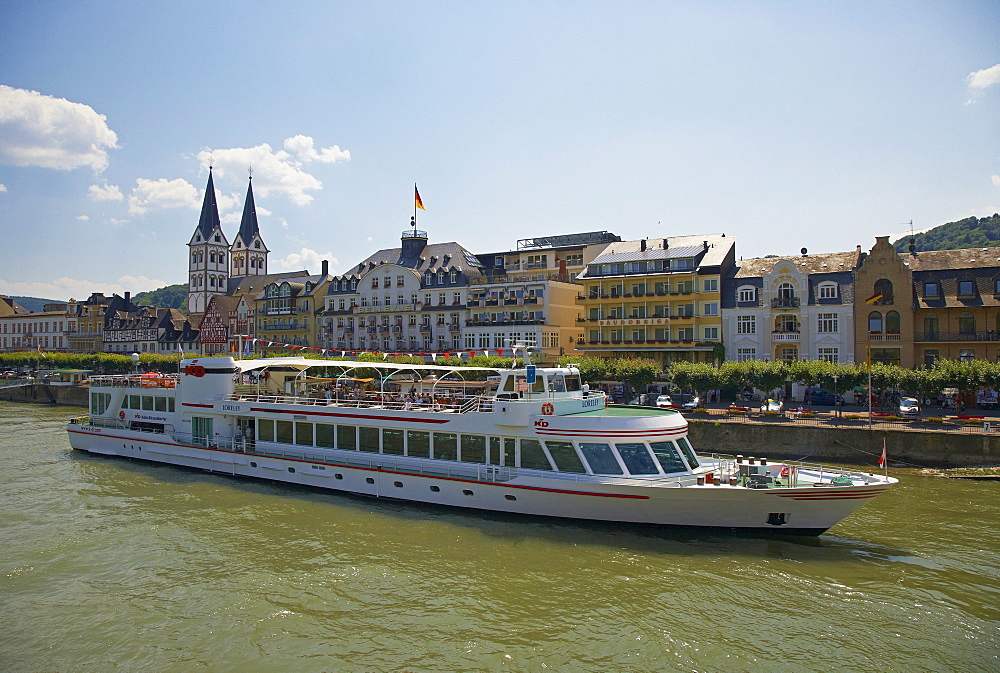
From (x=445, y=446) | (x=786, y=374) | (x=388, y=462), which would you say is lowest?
(x=388, y=462)

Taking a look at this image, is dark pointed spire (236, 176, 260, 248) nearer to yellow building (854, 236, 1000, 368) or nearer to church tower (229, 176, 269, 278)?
church tower (229, 176, 269, 278)

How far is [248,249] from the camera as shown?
12412cm

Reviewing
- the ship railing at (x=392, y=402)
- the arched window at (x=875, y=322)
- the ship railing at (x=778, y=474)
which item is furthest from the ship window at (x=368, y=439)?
the arched window at (x=875, y=322)

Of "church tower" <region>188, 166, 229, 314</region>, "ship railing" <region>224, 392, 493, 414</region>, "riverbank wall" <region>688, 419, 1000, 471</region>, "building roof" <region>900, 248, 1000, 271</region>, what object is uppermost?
"church tower" <region>188, 166, 229, 314</region>

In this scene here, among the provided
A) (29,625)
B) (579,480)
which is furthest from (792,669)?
(29,625)

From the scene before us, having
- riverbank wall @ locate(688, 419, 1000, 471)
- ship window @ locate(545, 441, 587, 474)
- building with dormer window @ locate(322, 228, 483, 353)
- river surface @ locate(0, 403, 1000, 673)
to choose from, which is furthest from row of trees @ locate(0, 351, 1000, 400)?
building with dormer window @ locate(322, 228, 483, 353)

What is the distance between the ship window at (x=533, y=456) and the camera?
858 inches

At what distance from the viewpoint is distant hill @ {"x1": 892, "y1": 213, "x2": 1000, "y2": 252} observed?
123669mm

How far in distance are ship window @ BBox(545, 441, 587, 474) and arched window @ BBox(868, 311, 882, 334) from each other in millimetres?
36366

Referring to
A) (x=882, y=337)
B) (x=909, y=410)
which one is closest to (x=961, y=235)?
(x=882, y=337)

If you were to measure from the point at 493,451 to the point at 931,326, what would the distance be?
38.9 metres

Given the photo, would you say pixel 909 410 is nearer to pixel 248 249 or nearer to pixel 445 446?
pixel 445 446

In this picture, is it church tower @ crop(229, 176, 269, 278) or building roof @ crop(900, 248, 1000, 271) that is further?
church tower @ crop(229, 176, 269, 278)

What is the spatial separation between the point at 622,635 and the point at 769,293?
42.4 m
